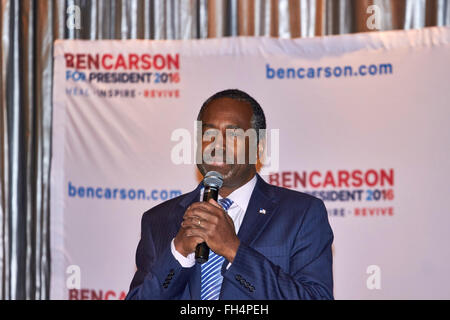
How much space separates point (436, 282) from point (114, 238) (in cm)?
217

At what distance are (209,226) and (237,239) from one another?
4.8 inches

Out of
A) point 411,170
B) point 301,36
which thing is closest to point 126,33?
point 301,36

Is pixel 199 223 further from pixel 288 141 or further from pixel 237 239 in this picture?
pixel 288 141

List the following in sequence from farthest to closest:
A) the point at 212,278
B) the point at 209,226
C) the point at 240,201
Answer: the point at 240,201
the point at 212,278
the point at 209,226

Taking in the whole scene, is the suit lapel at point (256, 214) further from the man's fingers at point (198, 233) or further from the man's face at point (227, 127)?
the man's fingers at point (198, 233)

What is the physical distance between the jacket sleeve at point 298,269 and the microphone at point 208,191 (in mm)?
117

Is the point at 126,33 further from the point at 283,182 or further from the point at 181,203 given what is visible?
the point at 181,203

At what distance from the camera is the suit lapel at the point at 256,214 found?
2109mm

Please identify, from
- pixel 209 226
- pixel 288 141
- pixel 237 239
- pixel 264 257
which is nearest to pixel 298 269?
pixel 264 257

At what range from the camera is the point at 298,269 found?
2.06 m

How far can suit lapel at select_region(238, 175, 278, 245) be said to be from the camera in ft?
6.92

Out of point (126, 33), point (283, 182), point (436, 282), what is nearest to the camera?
point (436, 282)

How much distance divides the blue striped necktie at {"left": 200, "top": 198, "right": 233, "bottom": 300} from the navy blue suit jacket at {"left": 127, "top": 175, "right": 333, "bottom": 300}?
0.02 m
